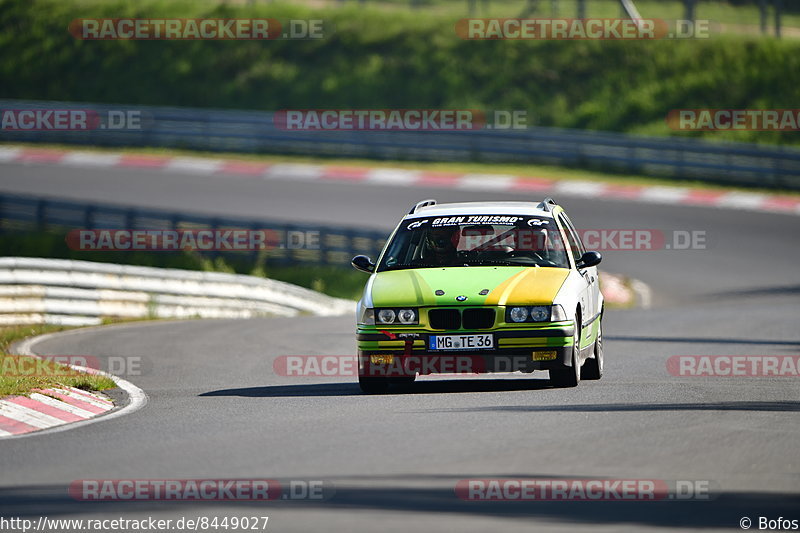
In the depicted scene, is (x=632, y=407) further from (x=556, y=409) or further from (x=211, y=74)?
(x=211, y=74)

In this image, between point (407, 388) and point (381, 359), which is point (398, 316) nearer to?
point (381, 359)

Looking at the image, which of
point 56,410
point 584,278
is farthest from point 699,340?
point 56,410

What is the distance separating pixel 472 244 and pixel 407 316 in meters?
1.58

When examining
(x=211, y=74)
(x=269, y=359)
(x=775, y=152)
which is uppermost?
(x=211, y=74)

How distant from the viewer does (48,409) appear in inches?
428

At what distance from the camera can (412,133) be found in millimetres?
40156

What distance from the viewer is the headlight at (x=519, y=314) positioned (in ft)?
36.8

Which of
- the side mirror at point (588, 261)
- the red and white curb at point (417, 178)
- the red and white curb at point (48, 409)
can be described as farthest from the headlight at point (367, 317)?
the red and white curb at point (417, 178)

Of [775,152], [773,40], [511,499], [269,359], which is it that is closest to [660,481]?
[511,499]

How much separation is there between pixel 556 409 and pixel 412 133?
30.3 metres

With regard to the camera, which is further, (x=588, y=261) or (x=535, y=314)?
(x=588, y=261)

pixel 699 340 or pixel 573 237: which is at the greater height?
pixel 573 237

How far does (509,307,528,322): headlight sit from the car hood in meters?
0.06

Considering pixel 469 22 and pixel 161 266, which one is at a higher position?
pixel 469 22
